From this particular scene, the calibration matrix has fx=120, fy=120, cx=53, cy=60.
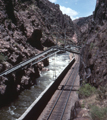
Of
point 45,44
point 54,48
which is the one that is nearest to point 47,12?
point 45,44

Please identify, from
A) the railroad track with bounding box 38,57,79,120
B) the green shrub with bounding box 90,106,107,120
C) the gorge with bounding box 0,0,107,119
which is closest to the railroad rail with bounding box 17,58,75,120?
the railroad track with bounding box 38,57,79,120

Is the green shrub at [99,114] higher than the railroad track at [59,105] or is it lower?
higher

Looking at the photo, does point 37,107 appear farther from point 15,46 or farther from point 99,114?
point 15,46

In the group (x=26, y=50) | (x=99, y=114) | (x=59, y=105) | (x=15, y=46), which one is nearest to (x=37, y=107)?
(x=59, y=105)

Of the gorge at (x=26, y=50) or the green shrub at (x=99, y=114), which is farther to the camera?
the gorge at (x=26, y=50)

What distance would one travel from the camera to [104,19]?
51.9 ft

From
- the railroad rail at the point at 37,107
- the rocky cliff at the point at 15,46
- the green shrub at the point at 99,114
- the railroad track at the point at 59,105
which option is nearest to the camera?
the green shrub at the point at 99,114

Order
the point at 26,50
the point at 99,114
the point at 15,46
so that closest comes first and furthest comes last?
the point at 99,114
the point at 15,46
the point at 26,50

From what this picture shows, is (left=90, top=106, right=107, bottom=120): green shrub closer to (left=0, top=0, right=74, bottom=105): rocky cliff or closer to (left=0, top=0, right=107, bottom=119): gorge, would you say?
(left=0, top=0, right=107, bottom=119): gorge

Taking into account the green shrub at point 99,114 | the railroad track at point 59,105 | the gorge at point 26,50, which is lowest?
the railroad track at point 59,105

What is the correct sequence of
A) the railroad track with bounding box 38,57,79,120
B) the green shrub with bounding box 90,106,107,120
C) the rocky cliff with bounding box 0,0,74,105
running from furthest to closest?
the rocky cliff with bounding box 0,0,74,105
the railroad track with bounding box 38,57,79,120
the green shrub with bounding box 90,106,107,120

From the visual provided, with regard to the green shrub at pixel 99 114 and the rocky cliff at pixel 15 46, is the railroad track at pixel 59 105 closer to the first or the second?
the rocky cliff at pixel 15 46

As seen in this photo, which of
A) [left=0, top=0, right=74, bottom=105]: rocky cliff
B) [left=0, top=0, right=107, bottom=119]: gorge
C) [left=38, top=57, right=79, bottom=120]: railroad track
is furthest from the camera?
[left=0, top=0, right=74, bottom=105]: rocky cliff

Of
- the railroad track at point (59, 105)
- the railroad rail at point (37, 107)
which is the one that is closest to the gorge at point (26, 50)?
the railroad track at point (59, 105)
